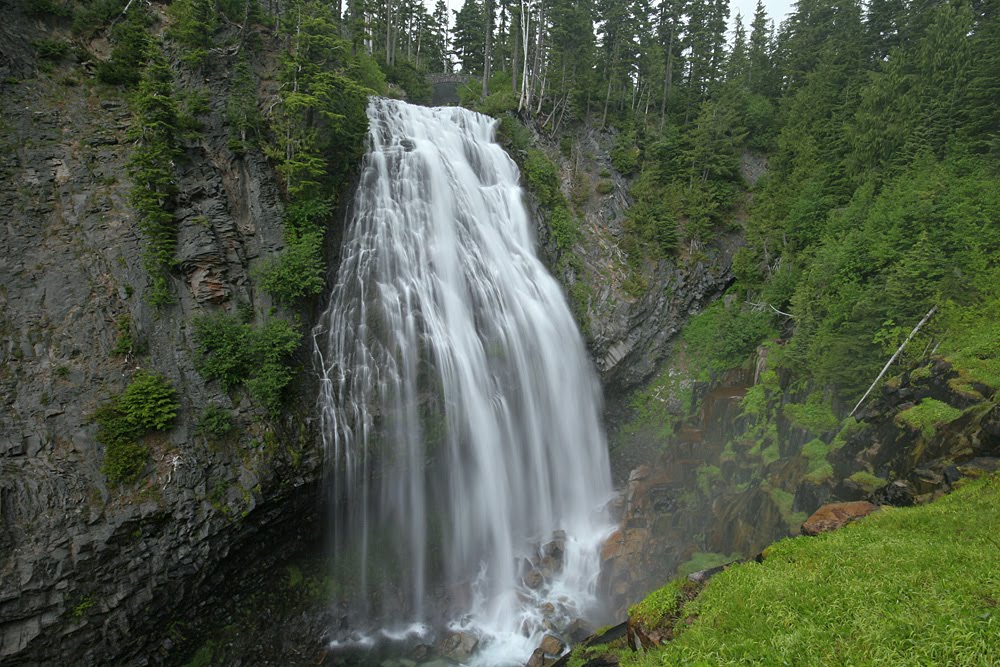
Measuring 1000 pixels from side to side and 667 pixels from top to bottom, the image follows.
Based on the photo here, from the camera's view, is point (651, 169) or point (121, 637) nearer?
point (121, 637)

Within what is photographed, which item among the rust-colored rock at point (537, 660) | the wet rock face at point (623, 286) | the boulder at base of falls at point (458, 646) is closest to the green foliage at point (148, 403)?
the boulder at base of falls at point (458, 646)

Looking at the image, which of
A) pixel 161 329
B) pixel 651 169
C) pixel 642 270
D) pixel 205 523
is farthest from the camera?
pixel 651 169

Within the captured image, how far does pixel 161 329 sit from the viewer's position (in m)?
11.5

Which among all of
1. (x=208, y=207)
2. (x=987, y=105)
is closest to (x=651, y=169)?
(x=987, y=105)

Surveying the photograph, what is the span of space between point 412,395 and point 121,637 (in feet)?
26.3

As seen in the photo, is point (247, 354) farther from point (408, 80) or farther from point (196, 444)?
point (408, 80)

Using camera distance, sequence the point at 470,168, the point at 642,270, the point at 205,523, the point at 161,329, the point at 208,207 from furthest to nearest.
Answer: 1. the point at 642,270
2. the point at 470,168
3. the point at 208,207
4. the point at 161,329
5. the point at 205,523

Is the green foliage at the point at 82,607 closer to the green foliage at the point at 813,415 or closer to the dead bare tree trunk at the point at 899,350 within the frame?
the green foliage at the point at 813,415

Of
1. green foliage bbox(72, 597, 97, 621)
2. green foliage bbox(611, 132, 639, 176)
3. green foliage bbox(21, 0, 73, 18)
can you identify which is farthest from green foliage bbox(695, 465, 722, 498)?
green foliage bbox(21, 0, 73, 18)

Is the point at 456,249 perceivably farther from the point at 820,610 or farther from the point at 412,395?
the point at 820,610

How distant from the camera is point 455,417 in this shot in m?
14.1

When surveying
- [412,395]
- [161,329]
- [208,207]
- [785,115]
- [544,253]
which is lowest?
[412,395]

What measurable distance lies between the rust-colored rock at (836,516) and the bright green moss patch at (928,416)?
2225 millimetres

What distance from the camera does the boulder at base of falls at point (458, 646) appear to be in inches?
448
